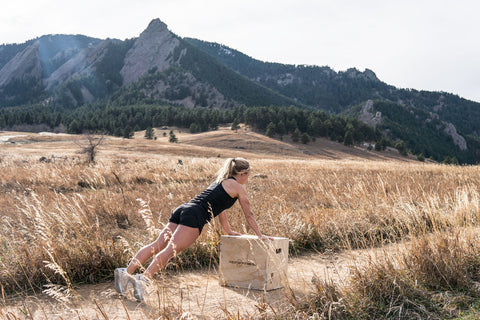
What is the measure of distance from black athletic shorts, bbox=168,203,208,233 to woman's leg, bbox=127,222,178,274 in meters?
0.14

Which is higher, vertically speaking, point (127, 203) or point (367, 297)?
point (367, 297)

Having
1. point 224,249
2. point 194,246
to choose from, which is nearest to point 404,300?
point 224,249

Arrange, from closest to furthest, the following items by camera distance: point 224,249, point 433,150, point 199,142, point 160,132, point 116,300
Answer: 1. point 116,300
2. point 224,249
3. point 199,142
4. point 160,132
5. point 433,150

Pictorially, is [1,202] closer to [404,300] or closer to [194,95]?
[404,300]

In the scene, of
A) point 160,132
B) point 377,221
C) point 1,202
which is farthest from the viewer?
point 160,132

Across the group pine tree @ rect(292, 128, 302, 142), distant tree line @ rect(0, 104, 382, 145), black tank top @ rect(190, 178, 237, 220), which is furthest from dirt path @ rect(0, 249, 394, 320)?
pine tree @ rect(292, 128, 302, 142)

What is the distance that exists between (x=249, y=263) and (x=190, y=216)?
3.28 feet

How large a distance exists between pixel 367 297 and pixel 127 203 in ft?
24.1

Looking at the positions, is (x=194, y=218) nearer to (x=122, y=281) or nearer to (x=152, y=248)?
(x=152, y=248)

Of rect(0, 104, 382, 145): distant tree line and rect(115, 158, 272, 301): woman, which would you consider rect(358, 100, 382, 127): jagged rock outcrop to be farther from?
rect(115, 158, 272, 301): woman

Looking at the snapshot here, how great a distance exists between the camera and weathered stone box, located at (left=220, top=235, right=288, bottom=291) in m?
4.69

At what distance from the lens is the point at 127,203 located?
9.74 metres

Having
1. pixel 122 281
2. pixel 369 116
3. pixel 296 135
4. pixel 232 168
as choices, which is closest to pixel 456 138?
pixel 369 116

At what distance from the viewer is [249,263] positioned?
4785 mm
